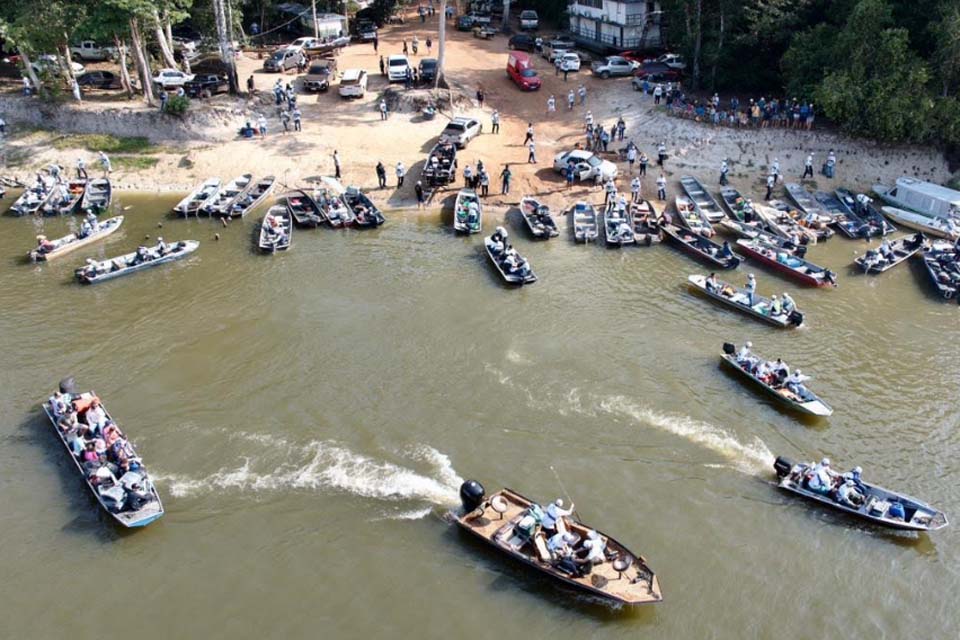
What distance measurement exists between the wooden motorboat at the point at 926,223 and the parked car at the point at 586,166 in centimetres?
1568

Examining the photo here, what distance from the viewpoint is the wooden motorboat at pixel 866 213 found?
4103cm

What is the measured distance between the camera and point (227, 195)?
43.9 metres

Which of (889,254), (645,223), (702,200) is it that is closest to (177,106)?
(645,223)

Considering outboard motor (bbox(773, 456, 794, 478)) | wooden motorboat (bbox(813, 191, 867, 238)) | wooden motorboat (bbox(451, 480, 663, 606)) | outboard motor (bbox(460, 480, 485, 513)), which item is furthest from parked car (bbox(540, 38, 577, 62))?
wooden motorboat (bbox(451, 480, 663, 606))

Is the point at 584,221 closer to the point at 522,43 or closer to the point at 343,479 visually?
the point at 343,479

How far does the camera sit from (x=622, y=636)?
67.8 ft

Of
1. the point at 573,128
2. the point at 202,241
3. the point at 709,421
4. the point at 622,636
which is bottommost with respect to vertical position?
the point at 622,636

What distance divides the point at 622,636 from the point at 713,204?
92.7 ft

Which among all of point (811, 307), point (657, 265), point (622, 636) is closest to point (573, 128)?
point (657, 265)

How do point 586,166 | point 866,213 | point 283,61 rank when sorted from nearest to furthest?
point 866,213 → point 586,166 → point 283,61

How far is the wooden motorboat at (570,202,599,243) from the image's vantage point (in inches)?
1566

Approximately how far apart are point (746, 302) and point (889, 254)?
982 cm

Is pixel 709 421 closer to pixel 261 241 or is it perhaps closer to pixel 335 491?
pixel 335 491

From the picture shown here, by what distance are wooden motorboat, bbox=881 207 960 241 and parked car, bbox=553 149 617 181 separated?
15.7m
